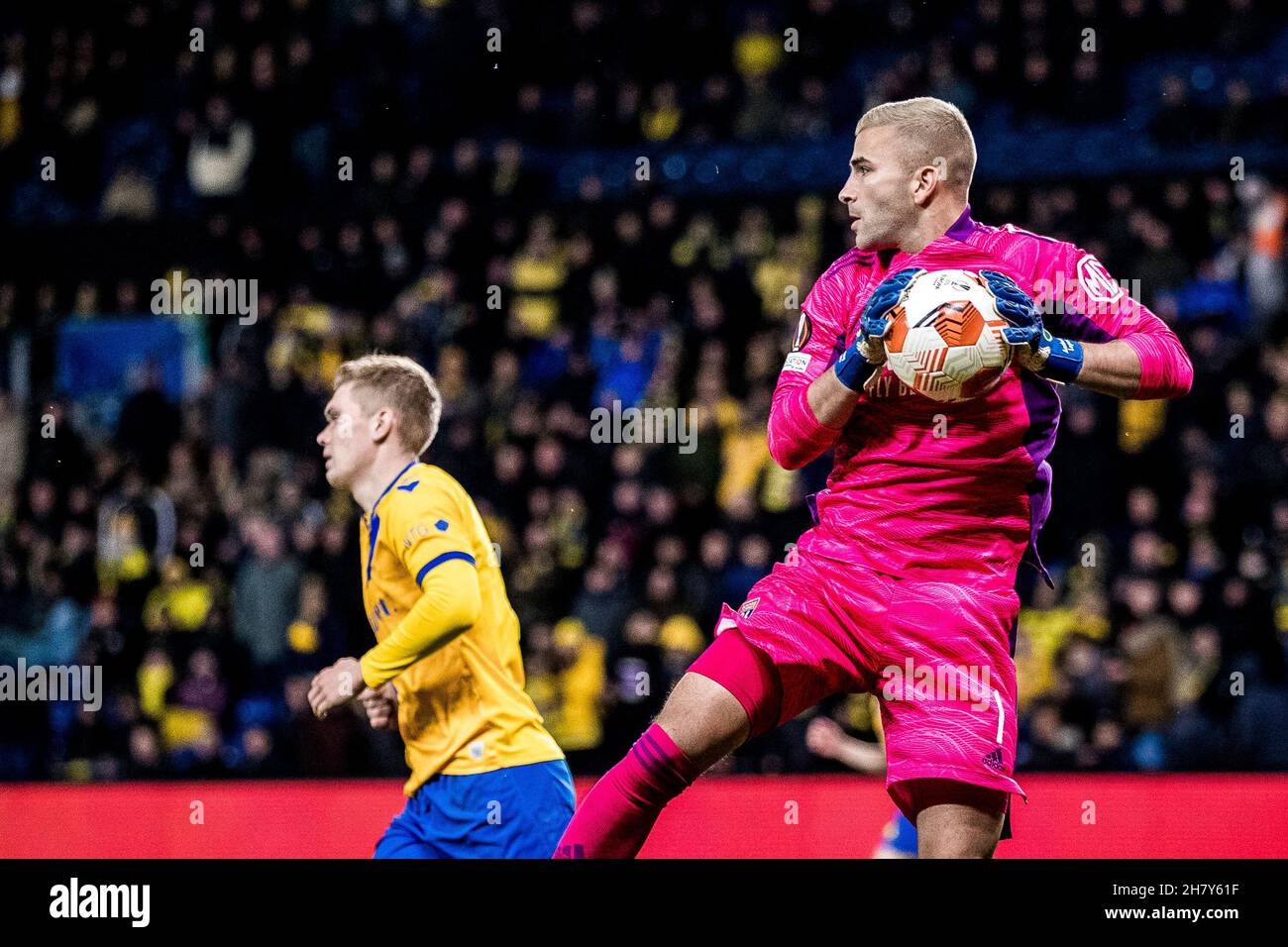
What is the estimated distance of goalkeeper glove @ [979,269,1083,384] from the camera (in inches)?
135

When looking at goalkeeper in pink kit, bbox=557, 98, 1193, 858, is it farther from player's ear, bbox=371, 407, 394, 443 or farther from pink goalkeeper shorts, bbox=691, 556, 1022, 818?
player's ear, bbox=371, 407, 394, 443

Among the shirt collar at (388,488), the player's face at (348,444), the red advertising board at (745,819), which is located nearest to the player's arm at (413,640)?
the shirt collar at (388,488)

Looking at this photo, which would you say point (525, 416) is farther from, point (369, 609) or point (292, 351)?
point (369, 609)

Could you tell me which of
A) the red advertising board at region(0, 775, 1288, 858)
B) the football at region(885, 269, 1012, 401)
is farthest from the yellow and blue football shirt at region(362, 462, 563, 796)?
the red advertising board at region(0, 775, 1288, 858)

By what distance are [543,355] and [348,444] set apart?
20.9ft

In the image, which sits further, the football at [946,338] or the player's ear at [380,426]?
the player's ear at [380,426]

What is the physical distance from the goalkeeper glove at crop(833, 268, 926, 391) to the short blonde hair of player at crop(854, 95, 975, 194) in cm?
38

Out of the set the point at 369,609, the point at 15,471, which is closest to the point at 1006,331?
the point at 369,609

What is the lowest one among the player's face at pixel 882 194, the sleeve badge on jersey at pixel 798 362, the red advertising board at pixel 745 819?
the red advertising board at pixel 745 819

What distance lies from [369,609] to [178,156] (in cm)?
970

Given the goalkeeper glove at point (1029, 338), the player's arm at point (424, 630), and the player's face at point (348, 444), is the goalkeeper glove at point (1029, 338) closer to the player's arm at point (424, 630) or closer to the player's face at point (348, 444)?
the player's arm at point (424, 630)

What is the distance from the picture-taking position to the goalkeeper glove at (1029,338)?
3.44 metres

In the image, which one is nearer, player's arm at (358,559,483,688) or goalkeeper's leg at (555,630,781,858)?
goalkeeper's leg at (555,630,781,858)

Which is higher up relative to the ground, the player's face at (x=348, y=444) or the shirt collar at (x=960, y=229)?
the shirt collar at (x=960, y=229)
